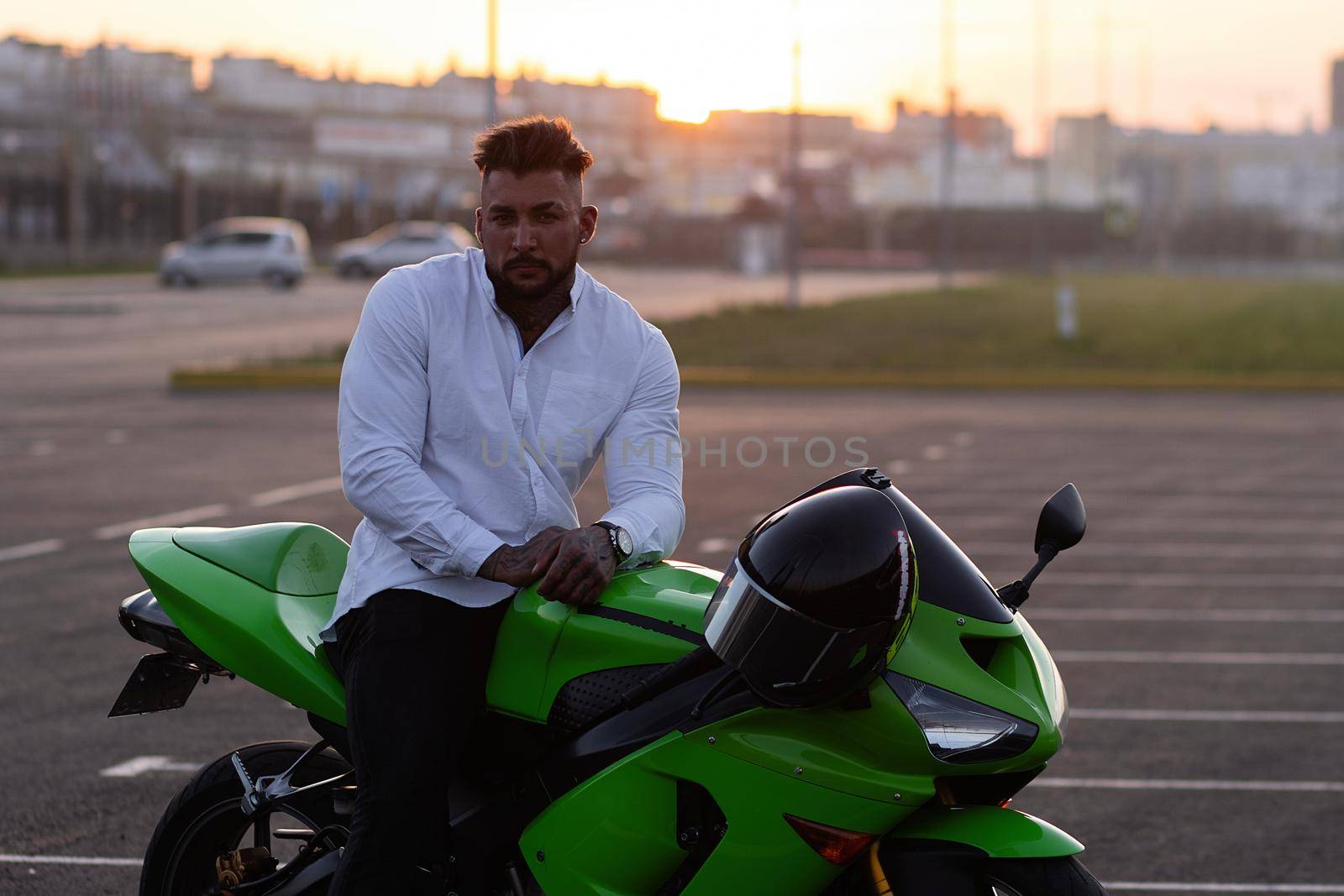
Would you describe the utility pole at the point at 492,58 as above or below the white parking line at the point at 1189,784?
above

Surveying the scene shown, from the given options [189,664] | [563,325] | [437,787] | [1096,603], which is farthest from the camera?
[1096,603]

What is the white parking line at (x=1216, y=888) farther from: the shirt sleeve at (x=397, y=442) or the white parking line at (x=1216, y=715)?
the shirt sleeve at (x=397, y=442)

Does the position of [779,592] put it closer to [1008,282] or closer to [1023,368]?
[1023,368]

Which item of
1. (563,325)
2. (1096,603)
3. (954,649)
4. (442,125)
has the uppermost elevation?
(442,125)

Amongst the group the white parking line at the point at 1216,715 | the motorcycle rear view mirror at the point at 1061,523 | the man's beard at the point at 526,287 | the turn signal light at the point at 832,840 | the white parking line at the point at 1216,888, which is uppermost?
the man's beard at the point at 526,287

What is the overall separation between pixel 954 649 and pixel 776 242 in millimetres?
66642

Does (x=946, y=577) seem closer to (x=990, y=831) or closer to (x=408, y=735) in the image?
(x=990, y=831)

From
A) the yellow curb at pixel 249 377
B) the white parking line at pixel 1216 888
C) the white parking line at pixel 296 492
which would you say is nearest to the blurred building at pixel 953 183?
the yellow curb at pixel 249 377

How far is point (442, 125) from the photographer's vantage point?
45.3 metres

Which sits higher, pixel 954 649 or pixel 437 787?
pixel 954 649

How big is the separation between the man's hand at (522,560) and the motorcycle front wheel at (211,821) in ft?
2.24

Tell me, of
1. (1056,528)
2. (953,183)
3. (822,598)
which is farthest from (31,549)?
(953,183)

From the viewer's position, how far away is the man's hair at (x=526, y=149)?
3.46m

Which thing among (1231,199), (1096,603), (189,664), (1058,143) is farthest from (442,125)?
(1058,143)
